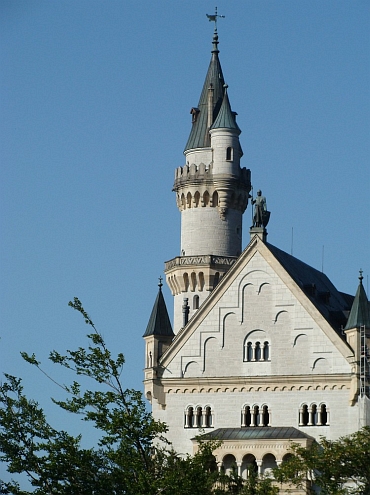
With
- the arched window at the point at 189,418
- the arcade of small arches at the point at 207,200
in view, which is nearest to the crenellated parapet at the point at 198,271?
the arcade of small arches at the point at 207,200

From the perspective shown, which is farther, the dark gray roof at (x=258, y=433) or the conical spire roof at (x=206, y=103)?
the conical spire roof at (x=206, y=103)

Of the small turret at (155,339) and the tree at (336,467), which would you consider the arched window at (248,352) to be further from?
the tree at (336,467)

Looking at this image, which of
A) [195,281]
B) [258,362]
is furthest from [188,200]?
[258,362]

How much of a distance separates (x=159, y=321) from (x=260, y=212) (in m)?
8.51

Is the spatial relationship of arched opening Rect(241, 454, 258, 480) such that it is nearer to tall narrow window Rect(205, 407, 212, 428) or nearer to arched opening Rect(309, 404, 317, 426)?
arched opening Rect(309, 404, 317, 426)

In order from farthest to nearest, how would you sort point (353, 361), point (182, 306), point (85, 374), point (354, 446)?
point (182, 306)
point (353, 361)
point (354, 446)
point (85, 374)

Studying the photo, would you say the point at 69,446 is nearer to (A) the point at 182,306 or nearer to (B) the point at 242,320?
(B) the point at 242,320

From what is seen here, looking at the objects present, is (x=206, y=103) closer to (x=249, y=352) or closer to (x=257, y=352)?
(x=249, y=352)

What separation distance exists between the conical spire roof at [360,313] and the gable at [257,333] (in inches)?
47.5

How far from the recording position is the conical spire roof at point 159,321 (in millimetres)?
89794

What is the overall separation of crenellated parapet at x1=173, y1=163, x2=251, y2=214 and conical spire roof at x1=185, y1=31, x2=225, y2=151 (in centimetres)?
202

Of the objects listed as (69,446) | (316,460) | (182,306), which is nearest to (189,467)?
(69,446)

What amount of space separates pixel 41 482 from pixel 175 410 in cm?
2765

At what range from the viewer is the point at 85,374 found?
59.5 meters
